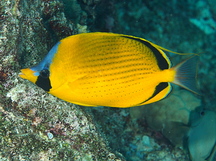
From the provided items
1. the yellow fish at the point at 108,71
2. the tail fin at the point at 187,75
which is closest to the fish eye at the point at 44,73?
the yellow fish at the point at 108,71

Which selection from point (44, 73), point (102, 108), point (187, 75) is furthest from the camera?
point (102, 108)

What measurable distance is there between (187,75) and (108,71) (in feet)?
2.31

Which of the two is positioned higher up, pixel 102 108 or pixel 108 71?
pixel 108 71

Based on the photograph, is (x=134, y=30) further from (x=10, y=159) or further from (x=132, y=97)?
(x=10, y=159)

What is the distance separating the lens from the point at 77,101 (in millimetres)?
1729

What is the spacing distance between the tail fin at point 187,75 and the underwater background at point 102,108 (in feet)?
0.70

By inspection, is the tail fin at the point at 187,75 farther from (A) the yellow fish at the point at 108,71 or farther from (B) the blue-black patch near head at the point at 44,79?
(B) the blue-black patch near head at the point at 44,79

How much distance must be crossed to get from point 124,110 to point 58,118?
226cm

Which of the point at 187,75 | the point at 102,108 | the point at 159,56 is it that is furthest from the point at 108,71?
the point at 102,108

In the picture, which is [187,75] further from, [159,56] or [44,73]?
[44,73]

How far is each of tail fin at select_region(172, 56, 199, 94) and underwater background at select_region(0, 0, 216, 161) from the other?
214mm

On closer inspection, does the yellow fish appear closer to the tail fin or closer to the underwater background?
the tail fin

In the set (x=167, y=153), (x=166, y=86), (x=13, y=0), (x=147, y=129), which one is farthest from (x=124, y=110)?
(x=13, y=0)

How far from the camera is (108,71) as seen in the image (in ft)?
5.46
